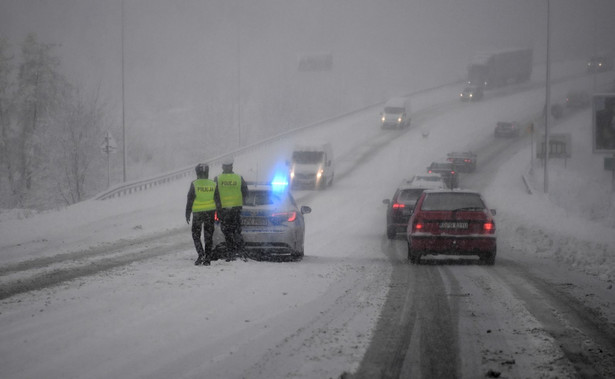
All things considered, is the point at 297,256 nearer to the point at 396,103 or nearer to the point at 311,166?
the point at 311,166

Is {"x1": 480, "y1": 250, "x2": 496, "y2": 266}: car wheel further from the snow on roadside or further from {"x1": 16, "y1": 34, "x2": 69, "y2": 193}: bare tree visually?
{"x1": 16, "y1": 34, "x2": 69, "y2": 193}: bare tree

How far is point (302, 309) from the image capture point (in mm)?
9750

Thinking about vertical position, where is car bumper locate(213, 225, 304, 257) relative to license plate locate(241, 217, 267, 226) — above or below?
below

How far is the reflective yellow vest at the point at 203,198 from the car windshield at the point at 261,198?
115 centimetres

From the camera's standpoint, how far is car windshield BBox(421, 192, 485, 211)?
52.5 ft

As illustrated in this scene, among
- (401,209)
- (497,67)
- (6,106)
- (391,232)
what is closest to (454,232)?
(401,209)

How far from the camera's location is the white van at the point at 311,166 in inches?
1594

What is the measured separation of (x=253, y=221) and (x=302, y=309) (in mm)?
5024

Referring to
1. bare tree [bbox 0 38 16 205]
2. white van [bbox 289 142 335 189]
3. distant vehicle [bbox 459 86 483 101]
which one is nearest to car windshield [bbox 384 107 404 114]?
distant vehicle [bbox 459 86 483 101]

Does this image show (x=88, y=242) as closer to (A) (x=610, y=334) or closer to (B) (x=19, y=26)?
(A) (x=610, y=334)

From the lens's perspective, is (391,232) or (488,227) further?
(391,232)

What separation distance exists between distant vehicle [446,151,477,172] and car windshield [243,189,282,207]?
35003 millimetres

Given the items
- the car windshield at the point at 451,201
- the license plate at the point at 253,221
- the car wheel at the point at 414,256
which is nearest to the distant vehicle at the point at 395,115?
the car windshield at the point at 451,201

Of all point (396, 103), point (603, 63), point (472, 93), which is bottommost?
point (396, 103)
